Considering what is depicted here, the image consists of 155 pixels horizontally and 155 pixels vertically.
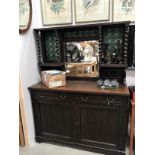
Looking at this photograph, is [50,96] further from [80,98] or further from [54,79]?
[80,98]

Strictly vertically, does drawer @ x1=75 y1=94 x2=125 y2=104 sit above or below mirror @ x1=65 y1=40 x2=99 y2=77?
below

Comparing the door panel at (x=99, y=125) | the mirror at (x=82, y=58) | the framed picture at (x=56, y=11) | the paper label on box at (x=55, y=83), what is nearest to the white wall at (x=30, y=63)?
the framed picture at (x=56, y=11)

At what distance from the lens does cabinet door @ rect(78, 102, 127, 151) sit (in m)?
1.96

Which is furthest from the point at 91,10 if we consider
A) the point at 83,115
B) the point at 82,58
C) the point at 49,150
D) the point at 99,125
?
the point at 49,150

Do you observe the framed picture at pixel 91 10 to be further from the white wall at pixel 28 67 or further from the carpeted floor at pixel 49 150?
the carpeted floor at pixel 49 150

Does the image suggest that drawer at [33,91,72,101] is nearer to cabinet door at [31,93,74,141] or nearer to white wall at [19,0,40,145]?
cabinet door at [31,93,74,141]

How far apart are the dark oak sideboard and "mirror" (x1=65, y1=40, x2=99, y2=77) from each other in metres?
0.17

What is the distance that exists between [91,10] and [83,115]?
144cm

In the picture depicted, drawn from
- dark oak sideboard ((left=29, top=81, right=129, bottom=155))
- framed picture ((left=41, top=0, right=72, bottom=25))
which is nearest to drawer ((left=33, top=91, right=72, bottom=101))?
dark oak sideboard ((left=29, top=81, right=129, bottom=155))

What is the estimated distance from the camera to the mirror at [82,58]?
7.61ft

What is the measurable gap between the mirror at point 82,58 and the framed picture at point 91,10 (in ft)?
1.06

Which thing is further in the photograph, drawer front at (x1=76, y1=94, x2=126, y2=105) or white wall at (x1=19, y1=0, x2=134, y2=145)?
white wall at (x1=19, y1=0, x2=134, y2=145)

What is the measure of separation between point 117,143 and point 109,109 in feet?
1.56
